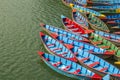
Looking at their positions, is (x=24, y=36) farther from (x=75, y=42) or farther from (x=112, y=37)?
(x=112, y=37)

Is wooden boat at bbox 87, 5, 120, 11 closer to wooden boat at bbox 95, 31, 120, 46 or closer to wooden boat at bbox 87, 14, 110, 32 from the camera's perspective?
wooden boat at bbox 87, 14, 110, 32

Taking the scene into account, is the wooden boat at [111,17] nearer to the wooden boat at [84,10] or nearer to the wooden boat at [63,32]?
the wooden boat at [84,10]

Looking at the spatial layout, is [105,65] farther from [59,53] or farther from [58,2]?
[58,2]

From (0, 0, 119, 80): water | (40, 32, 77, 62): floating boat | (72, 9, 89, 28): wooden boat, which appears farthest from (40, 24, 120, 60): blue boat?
(72, 9, 89, 28): wooden boat

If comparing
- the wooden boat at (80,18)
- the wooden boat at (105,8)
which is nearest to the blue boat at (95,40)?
the wooden boat at (80,18)

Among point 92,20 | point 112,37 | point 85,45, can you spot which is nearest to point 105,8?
point 92,20

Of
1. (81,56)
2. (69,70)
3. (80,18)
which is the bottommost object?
(69,70)

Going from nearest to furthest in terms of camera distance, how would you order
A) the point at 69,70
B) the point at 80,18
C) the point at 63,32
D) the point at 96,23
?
the point at 69,70, the point at 63,32, the point at 96,23, the point at 80,18

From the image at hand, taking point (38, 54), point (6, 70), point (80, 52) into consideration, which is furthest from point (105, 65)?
point (6, 70)
